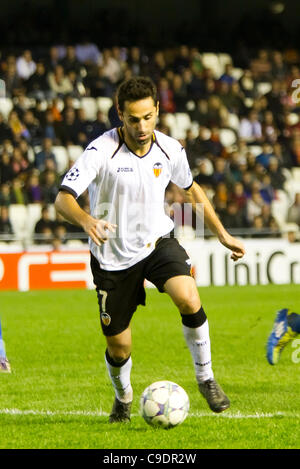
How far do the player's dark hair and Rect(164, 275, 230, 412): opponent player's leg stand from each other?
3.92 ft

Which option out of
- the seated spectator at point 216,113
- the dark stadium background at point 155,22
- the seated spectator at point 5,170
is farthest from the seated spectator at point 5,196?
the seated spectator at point 216,113

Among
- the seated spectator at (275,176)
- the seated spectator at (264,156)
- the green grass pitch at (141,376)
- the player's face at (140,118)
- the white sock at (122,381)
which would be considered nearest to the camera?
the green grass pitch at (141,376)

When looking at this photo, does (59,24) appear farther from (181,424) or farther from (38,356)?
(181,424)

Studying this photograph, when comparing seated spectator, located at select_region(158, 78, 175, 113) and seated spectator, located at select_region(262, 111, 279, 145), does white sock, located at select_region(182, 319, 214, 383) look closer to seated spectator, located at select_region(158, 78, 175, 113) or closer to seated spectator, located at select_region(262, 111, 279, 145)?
seated spectator, located at select_region(158, 78, 175, 113)

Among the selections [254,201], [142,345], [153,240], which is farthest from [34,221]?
[153,240]

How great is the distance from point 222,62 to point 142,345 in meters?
14.9

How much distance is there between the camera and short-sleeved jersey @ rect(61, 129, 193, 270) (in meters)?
6.35

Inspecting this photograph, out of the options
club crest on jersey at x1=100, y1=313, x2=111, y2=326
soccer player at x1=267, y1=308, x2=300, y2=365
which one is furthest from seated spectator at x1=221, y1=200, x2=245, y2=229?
club crest on jersey at x1=100, y1=313, x2=111, y2=326

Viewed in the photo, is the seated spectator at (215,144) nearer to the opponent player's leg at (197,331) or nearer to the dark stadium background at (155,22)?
the dark stadium background at (155,22)

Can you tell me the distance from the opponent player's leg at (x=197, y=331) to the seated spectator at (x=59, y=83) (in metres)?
14.9

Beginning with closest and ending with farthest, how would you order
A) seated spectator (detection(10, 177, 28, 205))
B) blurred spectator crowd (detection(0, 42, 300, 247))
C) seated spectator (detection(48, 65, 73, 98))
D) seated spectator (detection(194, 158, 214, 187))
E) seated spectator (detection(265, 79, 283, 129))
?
seated spectator (detection(10, 177, 28, 205)) → blurred spectator crowd (detection(0, 42, 300, 247)) → seated spectator (detection(194, 158, 214, 187)) → seated spectator (detection(48, 65, 73, 98)) → seated spectator (detection(265, 79, 283, 129))

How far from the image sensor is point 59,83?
20922 mm

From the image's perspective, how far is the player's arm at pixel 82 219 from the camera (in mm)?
5707

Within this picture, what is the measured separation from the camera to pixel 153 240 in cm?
659
